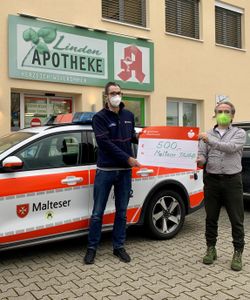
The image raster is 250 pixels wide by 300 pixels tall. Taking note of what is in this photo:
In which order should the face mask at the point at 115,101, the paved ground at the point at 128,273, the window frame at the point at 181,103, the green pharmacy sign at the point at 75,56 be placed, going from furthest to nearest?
the window frame at the point at 181,103 → the green pharmacy sign at the point at 75,56 → the face mask at the point at 115,101 → the paved ground at the point at 128,273

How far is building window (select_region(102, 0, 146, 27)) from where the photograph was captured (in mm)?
10359

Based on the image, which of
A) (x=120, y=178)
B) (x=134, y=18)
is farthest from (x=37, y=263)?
(x=134, y=18)

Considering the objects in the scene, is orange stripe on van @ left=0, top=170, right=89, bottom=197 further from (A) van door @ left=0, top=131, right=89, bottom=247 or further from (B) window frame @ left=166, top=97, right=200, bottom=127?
(B) window frame @ left=166, top=97, right=200, bottom=127

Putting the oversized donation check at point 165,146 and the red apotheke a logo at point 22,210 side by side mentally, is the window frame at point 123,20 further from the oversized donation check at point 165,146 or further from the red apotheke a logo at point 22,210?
the red apotheke a logo at point 22,210

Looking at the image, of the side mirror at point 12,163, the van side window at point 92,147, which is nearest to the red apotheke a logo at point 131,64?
the van side window at point 92,147

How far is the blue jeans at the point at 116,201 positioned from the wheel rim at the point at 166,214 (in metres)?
0.81

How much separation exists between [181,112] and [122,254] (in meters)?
7.92

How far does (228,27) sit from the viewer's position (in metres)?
13.7

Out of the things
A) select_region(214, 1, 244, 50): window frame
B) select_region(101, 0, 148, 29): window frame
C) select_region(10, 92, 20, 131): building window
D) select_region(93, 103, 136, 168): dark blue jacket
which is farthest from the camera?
select_region(214, 1, 244, 50): window frame

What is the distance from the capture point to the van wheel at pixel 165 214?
220 inches

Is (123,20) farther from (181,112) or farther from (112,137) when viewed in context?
(112,137)

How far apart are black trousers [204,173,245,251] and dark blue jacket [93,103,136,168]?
1006 mm

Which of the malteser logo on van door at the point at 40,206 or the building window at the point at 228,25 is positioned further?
the building window at the point at 228,25

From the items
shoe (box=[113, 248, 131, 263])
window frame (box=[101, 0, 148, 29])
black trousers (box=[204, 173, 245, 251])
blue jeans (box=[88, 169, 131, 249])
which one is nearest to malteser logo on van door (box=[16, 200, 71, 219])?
blue jeans (box=[88, 169, 131, 249])
